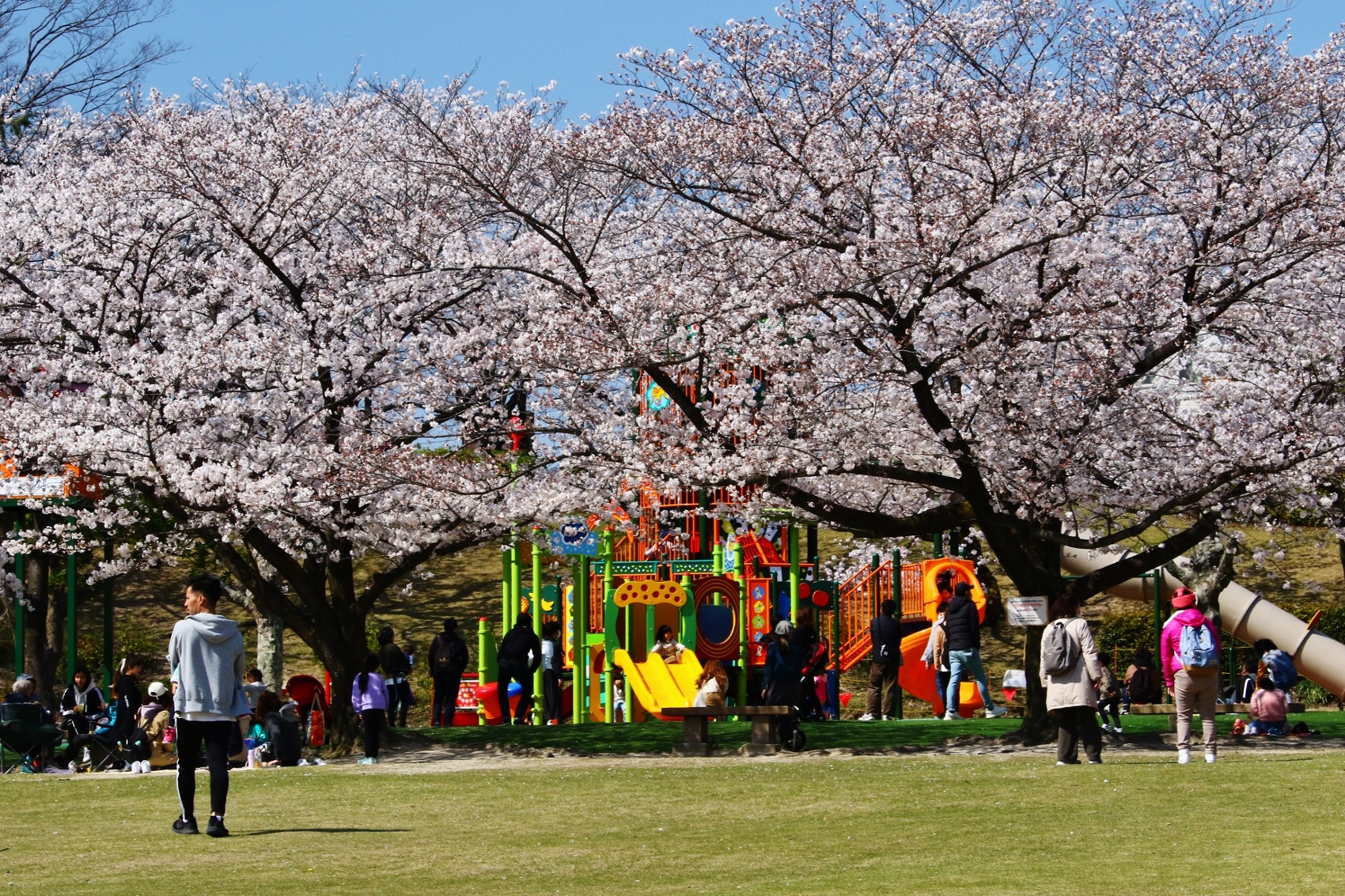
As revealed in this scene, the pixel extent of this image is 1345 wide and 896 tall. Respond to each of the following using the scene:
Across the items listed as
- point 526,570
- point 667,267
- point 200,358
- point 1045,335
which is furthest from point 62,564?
point 1045,335

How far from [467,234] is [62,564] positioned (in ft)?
47.3

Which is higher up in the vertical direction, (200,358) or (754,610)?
(200,358)

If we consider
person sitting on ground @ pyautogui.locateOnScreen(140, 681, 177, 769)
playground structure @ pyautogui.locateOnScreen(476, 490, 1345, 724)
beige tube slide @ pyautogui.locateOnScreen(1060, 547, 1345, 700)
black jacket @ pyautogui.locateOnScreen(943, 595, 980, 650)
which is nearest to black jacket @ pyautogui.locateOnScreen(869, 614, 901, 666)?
playground structure @ pyautogui.locateOnScreen(476, 490, 1345, 724)

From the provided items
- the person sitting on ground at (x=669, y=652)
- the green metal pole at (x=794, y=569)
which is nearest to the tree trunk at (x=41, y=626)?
the person sitting on ground at (x=669, y=652)

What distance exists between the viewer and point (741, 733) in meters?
18.7

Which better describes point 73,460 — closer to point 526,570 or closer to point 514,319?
point 514,319

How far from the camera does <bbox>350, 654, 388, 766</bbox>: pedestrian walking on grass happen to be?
16.4m

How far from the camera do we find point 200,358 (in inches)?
658

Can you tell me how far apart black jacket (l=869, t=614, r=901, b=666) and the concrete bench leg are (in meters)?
4.09

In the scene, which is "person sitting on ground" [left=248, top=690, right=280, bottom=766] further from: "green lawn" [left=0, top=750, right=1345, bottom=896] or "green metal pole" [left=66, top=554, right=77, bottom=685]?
"green metal pole" [left=66, top=554, right=77, bottom=685]

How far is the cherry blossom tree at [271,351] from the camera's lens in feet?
54.4

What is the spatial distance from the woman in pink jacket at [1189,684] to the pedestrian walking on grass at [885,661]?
670 cm

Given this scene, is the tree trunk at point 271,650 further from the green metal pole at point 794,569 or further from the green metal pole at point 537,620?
the green metal pole at point 794,569

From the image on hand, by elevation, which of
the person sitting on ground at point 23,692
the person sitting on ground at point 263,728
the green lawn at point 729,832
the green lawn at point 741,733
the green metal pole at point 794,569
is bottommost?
the green lawn at point 741,733
